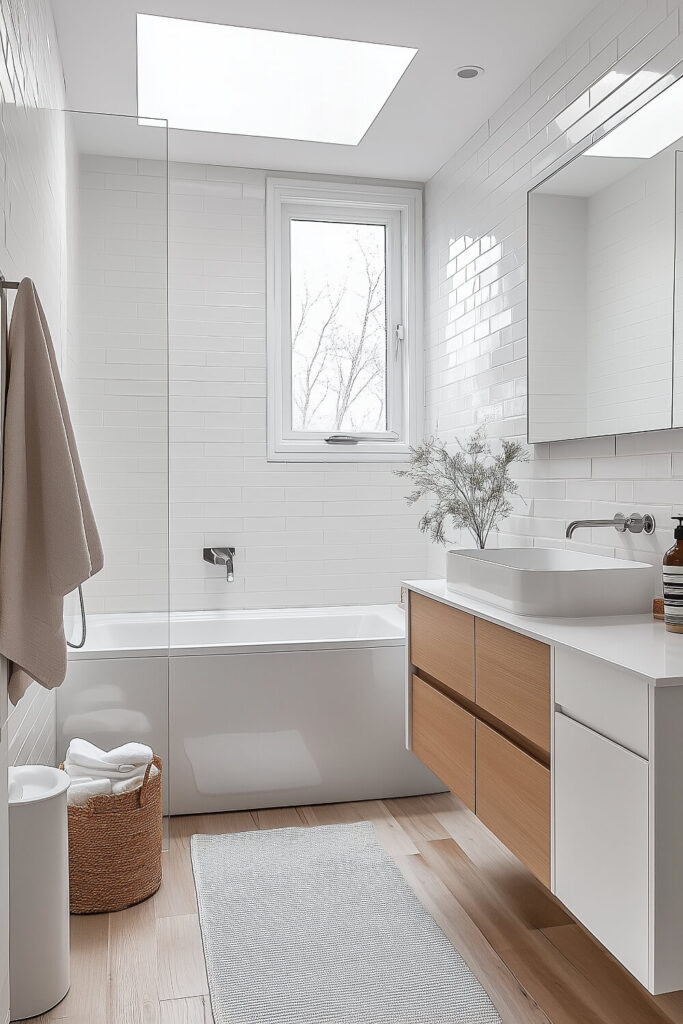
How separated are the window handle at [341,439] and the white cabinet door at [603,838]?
2482 mm

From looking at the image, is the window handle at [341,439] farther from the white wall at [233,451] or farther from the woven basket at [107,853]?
the woven basket at [107,853]

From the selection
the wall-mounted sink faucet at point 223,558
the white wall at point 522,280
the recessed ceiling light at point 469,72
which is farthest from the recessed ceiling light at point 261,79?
the wall-mounted sink faucet at point 223,558

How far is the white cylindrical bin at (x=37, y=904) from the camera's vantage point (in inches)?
75.7

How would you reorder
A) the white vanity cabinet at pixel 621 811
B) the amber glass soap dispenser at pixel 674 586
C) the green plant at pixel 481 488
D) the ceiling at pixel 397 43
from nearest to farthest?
1. the white vanity cabinet at pixel 621 811
2. the amber glass soap dispenser at pixel 674 586
3. the ceiling at pixel 397 43
4. the green plant at pixel 481 488

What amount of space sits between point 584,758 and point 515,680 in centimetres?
34

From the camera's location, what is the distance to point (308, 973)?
2.06 metres

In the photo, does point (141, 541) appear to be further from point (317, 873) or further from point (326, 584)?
point (326, 584)

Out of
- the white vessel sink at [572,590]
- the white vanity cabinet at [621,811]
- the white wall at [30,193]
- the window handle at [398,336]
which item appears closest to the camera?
the white vanity cabinet at [621,811]

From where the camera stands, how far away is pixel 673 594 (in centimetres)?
188

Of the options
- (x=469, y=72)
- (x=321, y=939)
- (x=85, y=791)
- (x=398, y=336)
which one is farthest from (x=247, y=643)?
(x=469, y=72)

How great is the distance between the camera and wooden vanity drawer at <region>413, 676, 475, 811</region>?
7.72 feet

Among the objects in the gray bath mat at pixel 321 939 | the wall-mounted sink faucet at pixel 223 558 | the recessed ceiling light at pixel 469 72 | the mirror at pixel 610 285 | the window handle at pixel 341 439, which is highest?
the recessed ceiling light at pixel 469 72

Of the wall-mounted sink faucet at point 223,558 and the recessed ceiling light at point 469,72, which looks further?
the wall-mounted sink faucet at point 223,558

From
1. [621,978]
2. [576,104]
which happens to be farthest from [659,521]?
[576,104]
